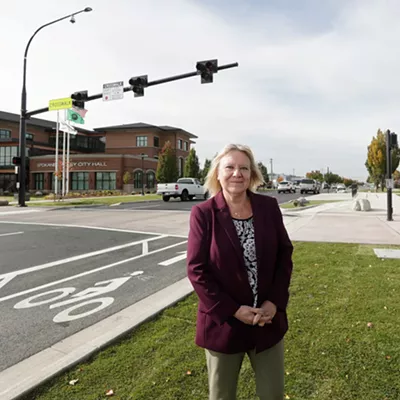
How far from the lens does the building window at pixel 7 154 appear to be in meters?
51.9

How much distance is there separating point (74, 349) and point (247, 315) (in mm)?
2075

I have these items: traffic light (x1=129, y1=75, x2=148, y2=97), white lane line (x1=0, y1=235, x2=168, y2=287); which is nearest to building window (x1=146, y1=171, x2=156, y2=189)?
traffic light (x1=129, y1=75, x2=148, y2=97)

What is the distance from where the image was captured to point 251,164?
2.30 metres

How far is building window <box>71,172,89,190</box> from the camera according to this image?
50.5 meters

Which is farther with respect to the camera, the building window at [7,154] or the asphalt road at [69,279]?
the building window at [7,154]

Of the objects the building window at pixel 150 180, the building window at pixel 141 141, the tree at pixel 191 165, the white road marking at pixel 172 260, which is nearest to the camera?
the white road marking at pixel 172 260

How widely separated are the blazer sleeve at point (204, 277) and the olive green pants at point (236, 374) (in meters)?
0.25

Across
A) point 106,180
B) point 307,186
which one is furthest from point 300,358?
point 106,180

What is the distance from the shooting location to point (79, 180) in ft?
167

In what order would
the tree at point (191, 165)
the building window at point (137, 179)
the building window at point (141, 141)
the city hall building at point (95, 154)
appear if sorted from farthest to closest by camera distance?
the building window at point (141, 141)
the tree at point (191, 165)
the building window at point (137, 179)
the city hall building at point (95, 154)

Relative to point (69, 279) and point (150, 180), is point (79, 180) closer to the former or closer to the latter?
point (150, 180)

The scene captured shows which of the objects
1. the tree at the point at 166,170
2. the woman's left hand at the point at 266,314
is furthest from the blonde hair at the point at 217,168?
the tree at the point at 166,170

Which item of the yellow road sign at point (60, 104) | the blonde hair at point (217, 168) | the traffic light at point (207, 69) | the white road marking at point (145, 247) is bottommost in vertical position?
the white road marking at point (145, 247)

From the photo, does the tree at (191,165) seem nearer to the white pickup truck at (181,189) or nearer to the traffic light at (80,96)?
the white pickup truck at (181,189)
